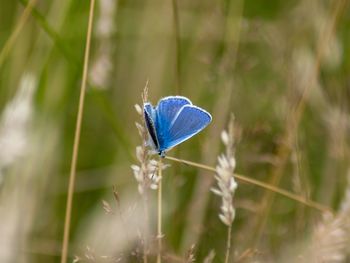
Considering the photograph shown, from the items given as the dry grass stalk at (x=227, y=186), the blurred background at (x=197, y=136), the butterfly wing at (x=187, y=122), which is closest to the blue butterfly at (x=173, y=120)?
the butterfly wing at (x=187, y=122)

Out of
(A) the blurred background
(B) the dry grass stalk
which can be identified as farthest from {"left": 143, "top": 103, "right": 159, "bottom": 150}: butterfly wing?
(A) the blurred background

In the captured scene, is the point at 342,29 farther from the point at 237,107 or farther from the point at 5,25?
the point at 5,25

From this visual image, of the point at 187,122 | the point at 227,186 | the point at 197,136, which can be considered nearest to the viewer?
the point at 187,122

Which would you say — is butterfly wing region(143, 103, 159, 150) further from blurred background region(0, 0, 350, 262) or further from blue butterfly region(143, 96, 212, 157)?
blurred background region(0, 0, 350, 262)

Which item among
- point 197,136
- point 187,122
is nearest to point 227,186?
point 187,122

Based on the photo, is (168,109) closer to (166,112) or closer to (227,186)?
(166,112)

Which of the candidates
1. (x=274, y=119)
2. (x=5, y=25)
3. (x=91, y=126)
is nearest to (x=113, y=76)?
(x=91, y=126)

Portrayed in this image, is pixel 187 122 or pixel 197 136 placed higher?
pixel 187 122
